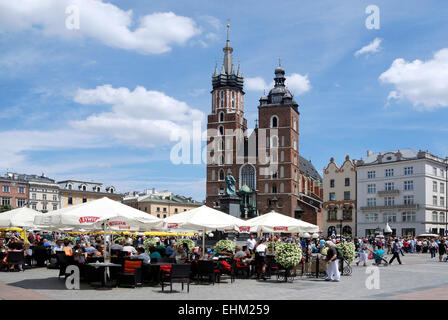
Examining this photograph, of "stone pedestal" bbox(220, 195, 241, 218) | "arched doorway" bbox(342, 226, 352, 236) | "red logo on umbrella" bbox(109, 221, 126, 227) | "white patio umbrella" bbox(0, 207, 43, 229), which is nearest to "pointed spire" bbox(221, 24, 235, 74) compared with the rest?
"arched doorway" bbox(342, 226, 352, 236)

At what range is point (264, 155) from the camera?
85188 mm

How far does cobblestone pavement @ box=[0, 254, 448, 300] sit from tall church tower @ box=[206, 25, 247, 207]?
6957 cm

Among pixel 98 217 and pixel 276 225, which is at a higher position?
pixel 98 217

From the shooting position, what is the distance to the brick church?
271ft

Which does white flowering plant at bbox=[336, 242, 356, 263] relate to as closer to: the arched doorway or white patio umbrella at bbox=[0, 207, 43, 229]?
white patio umbrella at bbox=[0, 207, 43, 229]

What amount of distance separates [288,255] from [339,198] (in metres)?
57.2

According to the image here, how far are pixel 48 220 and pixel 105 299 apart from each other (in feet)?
13.9

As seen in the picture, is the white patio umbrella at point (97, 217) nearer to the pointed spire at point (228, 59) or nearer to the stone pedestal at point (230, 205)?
the stone pedestal at point (230, 205)

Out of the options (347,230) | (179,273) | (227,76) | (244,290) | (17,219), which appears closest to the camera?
(179,273)

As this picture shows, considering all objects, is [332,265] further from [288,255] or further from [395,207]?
[395,207]

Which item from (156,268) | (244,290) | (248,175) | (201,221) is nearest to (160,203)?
(248,175)

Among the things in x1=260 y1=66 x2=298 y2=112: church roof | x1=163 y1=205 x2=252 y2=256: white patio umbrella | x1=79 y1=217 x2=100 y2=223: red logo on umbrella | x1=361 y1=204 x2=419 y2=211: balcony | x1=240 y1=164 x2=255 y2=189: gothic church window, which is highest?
x1=260 y1=66 x2=298 y2=112: church roof
